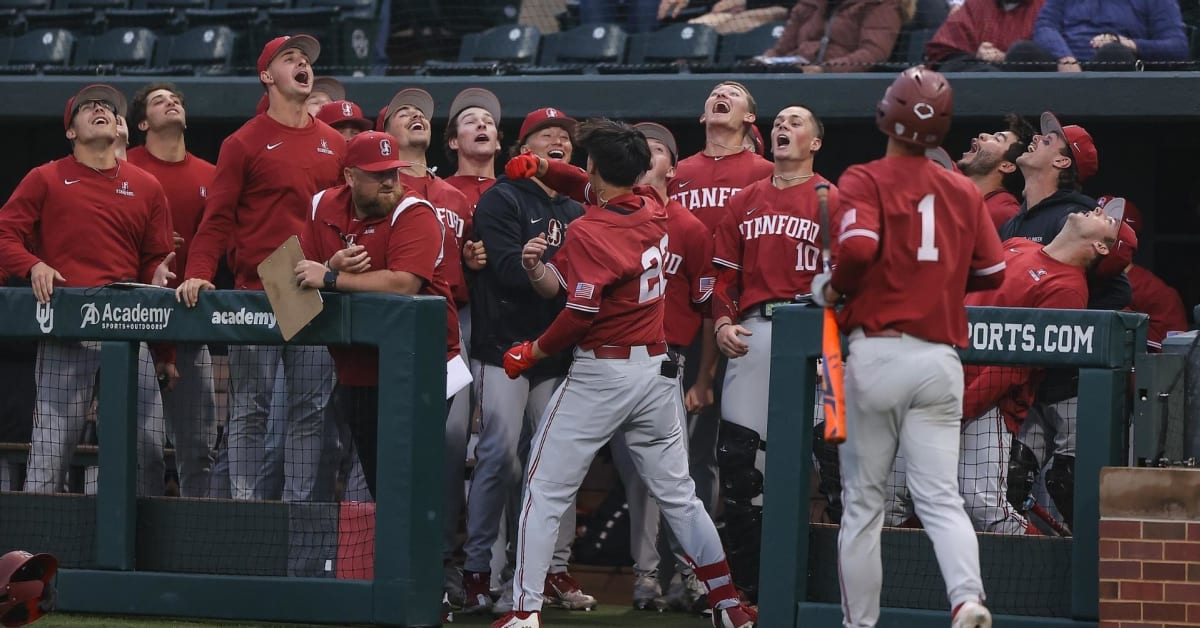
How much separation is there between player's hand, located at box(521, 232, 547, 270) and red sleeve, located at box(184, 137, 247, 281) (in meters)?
1.20

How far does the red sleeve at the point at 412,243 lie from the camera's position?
5297 mm

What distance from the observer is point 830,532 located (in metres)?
5.02

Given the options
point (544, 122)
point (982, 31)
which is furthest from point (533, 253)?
point (982, 31)

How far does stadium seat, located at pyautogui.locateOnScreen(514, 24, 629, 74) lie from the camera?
9023 millimetres

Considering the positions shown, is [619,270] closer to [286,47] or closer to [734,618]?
[734,618]

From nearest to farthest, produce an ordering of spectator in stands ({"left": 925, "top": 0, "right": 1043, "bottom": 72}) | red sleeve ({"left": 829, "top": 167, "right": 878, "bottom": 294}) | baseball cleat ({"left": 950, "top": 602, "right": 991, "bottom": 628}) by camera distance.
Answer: baseball cleat ({"left": 950, "top": 602, "right": 991, "bottom": 628}) < red sleeve ({"left": 829, "top": 167, "right": 878, "bottom": 294}) < spectator in stands ({"left": 925, "top": 0, "right": 1043, "bottom": 72})

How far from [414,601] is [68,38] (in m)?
6.41

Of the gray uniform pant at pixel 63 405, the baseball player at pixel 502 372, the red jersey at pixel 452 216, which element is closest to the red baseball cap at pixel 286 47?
the red jersey at pixel 452 216

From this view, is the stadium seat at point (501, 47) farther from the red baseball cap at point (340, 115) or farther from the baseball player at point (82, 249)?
the baseball player at point (82, 249)

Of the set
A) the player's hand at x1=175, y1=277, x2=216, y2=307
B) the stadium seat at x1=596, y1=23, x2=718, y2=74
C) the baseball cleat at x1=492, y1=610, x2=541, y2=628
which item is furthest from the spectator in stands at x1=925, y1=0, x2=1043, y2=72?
the player's hand at x1=175, y1=277, x2=216, y2=307

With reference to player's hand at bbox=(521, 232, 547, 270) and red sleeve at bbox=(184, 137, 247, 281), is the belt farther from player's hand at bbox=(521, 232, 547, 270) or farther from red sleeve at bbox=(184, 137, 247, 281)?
red sleeve at bbox=(184, 137, 247, 281)

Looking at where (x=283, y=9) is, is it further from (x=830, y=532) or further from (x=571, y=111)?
(x=830, y=532)

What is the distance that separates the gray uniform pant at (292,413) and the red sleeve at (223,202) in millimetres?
512

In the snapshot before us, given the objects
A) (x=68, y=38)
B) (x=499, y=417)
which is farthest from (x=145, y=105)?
(x=68, y=38)
